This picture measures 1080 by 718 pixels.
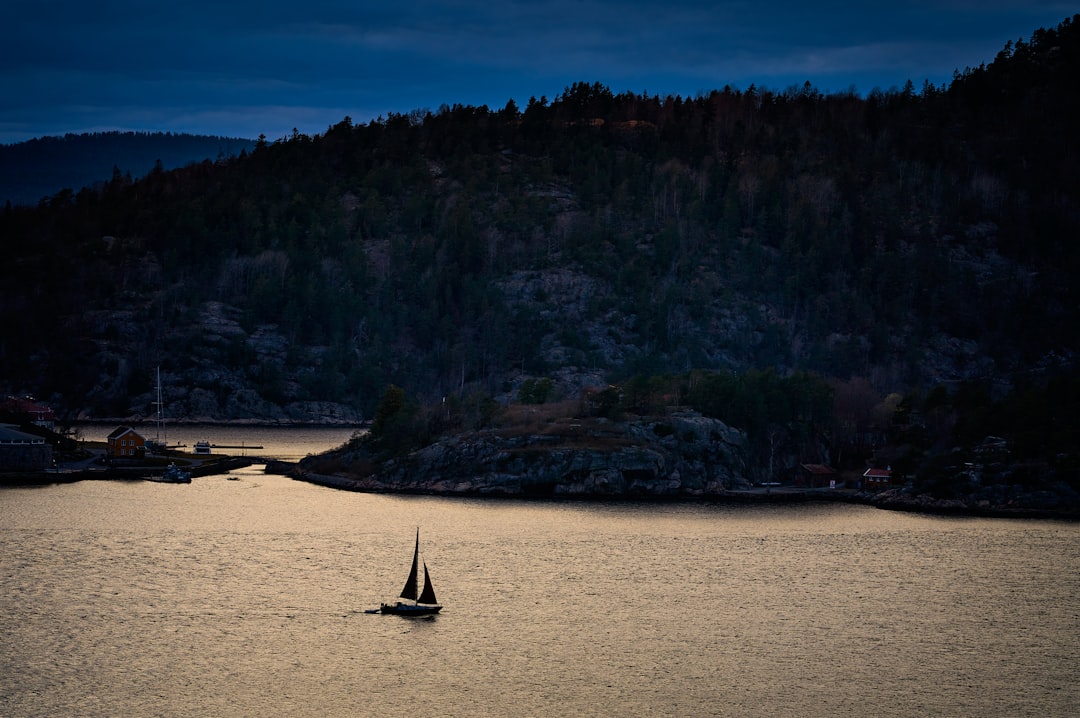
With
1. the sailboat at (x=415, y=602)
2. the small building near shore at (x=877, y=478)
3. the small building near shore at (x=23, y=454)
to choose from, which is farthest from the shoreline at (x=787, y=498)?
the sailboat at (x=415, y=602)

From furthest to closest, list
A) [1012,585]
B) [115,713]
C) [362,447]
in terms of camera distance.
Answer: [362,447]
[1012,585]
[115,713]

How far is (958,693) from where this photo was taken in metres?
65.6

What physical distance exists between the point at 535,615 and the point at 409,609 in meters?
7.63

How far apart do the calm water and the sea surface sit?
229 millimetres

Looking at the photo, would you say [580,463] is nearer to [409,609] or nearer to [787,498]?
[787,498]

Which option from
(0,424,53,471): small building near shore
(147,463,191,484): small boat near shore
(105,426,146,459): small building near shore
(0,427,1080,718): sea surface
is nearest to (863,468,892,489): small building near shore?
(0,427,1080,718): sea surface

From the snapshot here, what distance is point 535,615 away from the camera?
80.6 meters

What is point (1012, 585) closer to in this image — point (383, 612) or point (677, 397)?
point (383, 612)

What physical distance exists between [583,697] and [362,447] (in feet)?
333

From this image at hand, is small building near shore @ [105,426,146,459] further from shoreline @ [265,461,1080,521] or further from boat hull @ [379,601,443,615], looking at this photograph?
boat hull @ [379,601,443,615]

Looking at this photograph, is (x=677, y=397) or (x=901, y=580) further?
(x=677, y=397)

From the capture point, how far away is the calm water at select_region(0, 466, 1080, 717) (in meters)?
64.2

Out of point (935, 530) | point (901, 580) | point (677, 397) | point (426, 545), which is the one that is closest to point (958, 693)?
point (901, 580)

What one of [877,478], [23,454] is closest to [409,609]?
[877,478]
